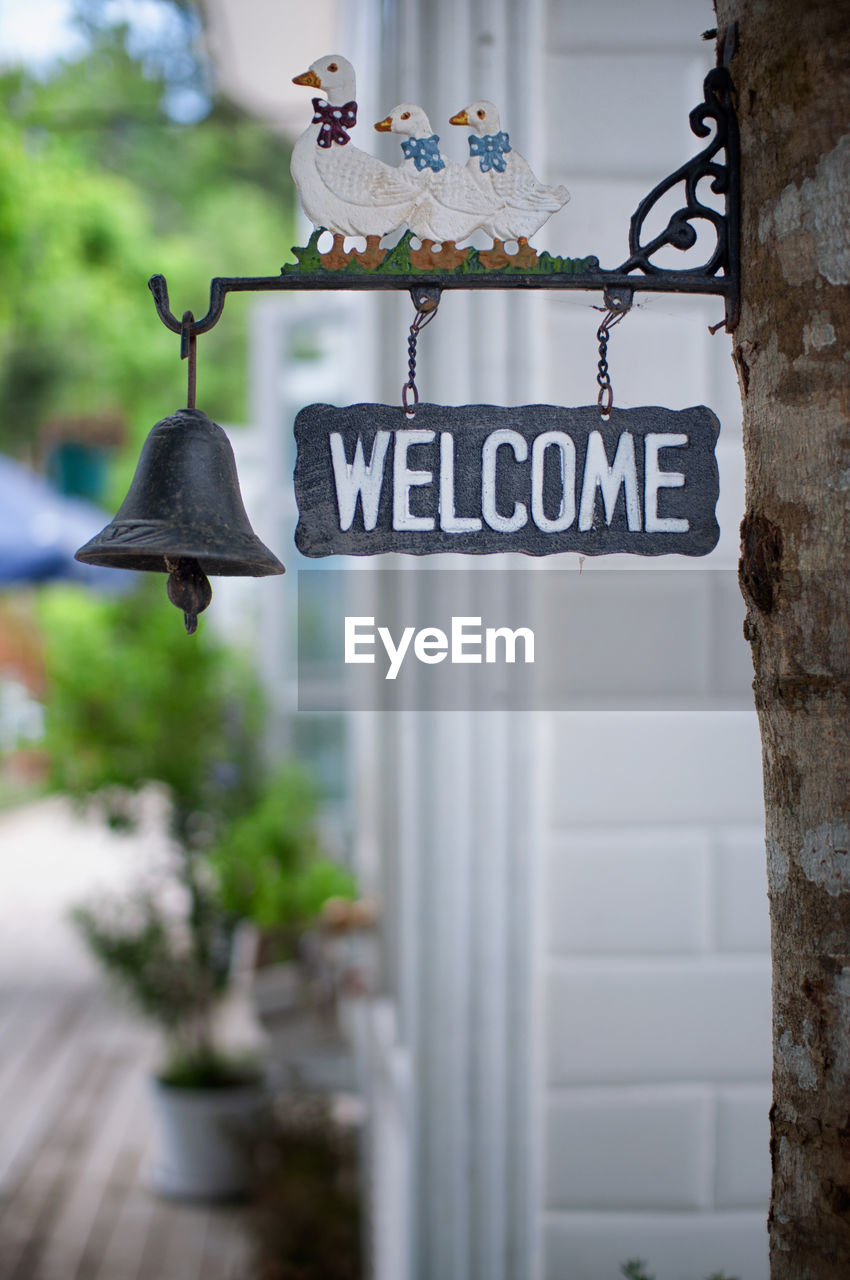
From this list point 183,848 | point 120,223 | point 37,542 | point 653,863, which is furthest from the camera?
point 120,223

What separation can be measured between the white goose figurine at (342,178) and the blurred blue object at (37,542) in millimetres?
3337

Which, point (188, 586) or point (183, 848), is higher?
point (188, 586)

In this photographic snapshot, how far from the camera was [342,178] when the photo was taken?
29.6 inches

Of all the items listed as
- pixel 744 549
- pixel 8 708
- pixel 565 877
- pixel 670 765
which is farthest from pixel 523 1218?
pixel 8 708

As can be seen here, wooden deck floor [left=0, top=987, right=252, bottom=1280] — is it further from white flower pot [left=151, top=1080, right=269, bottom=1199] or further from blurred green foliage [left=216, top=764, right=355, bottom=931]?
blurred green foliage [left=216, top=764, right=355, bottom=931]

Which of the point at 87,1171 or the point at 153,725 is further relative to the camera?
the point at 87,1171

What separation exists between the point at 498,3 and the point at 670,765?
93 cm

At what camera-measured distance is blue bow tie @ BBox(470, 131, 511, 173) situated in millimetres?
753

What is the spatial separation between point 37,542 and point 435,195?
12.1 feet

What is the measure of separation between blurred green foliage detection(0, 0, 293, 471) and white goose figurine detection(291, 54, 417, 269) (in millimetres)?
3118

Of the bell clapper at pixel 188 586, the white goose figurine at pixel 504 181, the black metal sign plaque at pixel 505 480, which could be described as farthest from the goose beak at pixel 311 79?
the bell clapper at pixel 188 586

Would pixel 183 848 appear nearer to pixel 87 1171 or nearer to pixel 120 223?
pixel 87 1171

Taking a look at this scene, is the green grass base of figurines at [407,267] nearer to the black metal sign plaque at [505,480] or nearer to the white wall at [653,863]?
the black metal sign plaque at [505,480]

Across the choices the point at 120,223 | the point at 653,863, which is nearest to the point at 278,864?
the point at 653,863
